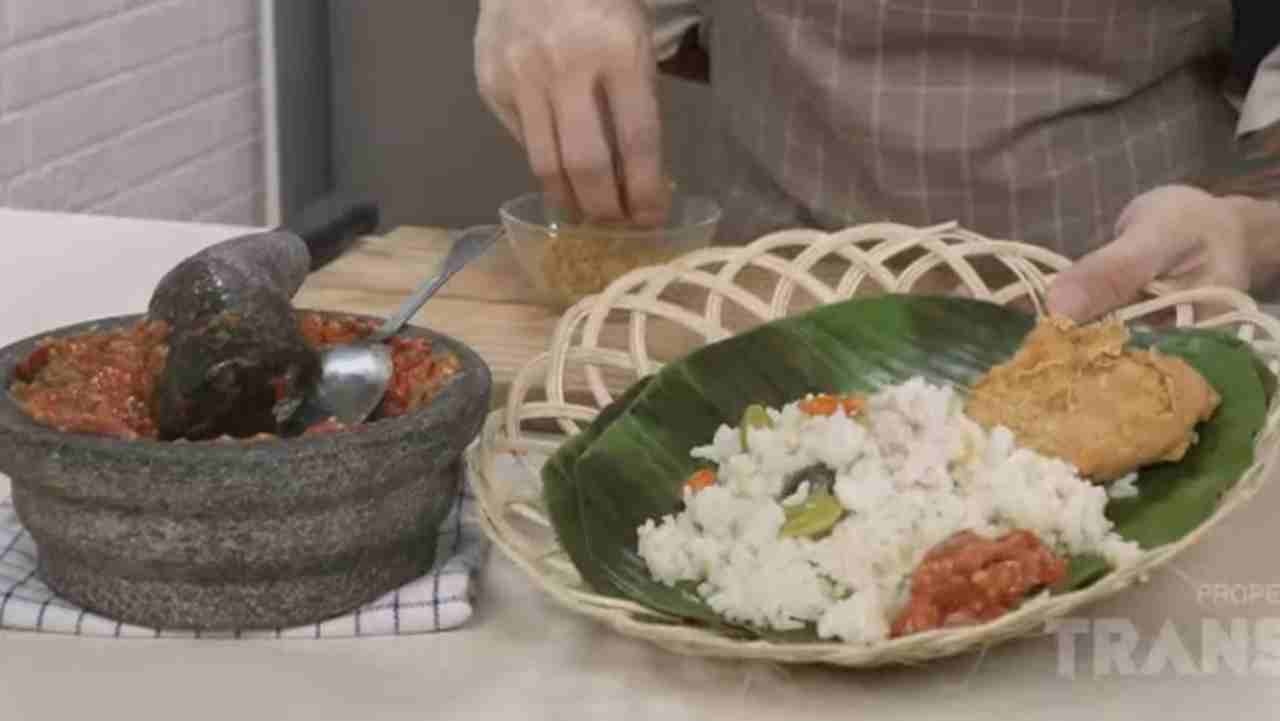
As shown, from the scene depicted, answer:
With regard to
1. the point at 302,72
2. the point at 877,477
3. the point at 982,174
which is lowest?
the point at 302,72

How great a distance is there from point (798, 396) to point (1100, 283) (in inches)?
7.1

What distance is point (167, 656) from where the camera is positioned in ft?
2.31

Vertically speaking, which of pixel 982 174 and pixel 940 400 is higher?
pixel 940 400

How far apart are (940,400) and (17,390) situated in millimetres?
368

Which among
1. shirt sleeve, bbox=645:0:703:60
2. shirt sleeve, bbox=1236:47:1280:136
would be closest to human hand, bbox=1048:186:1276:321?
shirt sleeve, bbox=1236:47:1280:136

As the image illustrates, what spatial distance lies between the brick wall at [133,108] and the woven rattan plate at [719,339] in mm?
1184

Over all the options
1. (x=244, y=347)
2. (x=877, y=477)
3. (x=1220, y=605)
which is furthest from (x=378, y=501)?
(x=1220, y=605)

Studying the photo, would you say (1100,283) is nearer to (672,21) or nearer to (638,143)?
(638,143)

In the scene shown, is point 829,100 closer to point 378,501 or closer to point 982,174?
point 982,174

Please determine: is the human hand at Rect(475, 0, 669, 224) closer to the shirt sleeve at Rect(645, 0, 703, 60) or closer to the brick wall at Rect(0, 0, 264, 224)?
the shirt sleeve at Rect(645, 0, 703, 60)

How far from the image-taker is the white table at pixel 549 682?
26.4 inches

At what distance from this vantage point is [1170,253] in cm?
99

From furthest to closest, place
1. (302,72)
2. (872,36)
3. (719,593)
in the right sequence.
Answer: (302,72) → (872,36) → (719,593)

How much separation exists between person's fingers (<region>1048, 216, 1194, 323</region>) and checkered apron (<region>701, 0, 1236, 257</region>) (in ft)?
1.32
